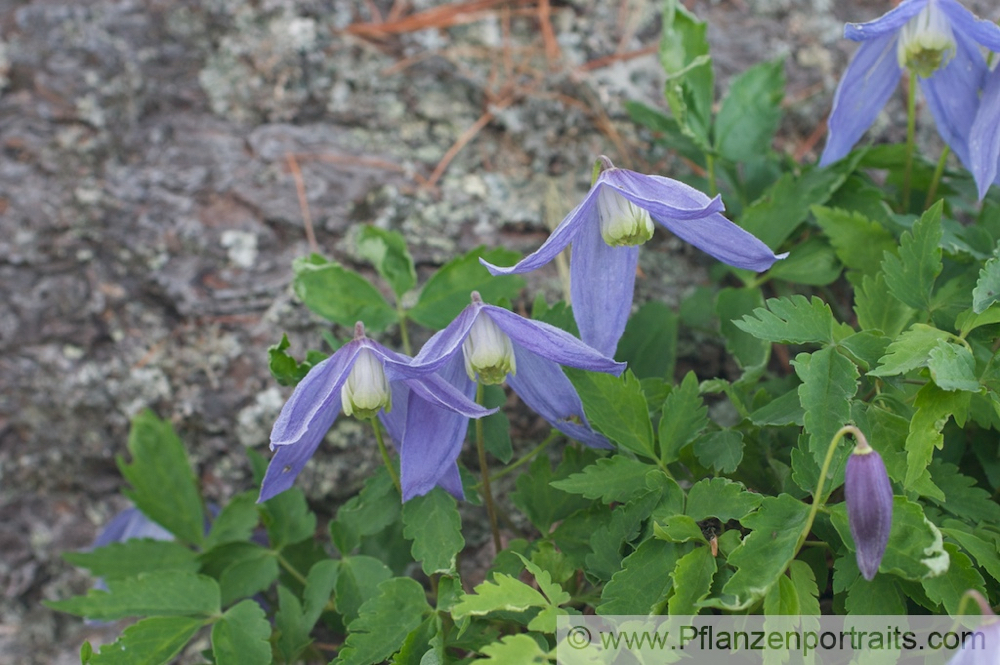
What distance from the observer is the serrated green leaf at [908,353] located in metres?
1.44

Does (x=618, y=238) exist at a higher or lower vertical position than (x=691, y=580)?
higher

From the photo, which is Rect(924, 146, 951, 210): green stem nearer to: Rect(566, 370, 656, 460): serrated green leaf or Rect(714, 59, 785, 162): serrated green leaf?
Rect(714, 59, 785, 162): serrated green leaf

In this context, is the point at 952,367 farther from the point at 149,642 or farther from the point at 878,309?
the point at 149,642

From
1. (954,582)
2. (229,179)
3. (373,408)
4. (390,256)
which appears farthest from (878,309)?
(229,179)

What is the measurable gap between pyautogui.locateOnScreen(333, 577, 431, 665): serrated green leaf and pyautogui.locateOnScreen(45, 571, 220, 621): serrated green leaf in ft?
1.31

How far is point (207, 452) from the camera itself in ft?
7.91

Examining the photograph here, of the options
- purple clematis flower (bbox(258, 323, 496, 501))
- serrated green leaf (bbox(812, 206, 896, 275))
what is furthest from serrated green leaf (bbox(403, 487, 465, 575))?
serrated green leaf (bbox(812, 206, 896, 275))

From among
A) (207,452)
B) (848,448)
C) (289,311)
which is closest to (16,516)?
(207,452)

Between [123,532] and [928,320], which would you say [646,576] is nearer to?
[928,320]

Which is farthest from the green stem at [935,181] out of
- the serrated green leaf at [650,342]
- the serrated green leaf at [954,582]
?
the serrated green leaf at [954,582]

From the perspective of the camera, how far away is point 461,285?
2.04 metres

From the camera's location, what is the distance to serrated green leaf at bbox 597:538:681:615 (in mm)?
1490

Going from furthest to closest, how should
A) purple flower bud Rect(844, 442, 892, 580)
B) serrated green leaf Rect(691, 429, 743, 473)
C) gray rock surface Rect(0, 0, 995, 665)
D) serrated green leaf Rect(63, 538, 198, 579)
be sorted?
gray rock surface Rect(0, 0, 995, 665) < serrated green leaf Rect(63, 538, 198, 579) < serrated green leaf Rect(691, 429, 743, 473) < purple flower bud Rect(844, 442, 892, 580)

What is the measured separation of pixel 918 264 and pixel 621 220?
1.93 ft
